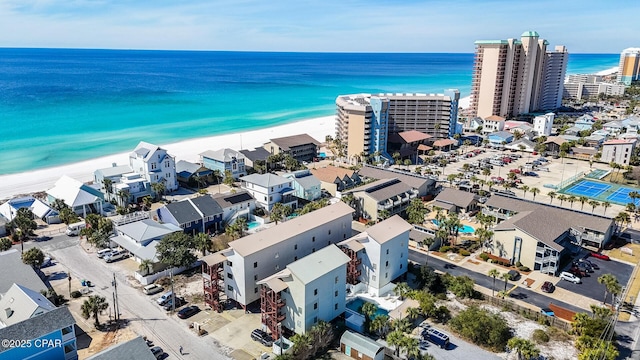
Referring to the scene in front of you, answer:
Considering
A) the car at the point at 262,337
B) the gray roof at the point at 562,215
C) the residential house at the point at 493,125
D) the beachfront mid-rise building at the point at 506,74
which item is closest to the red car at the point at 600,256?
the gray roof at the point at 562,215

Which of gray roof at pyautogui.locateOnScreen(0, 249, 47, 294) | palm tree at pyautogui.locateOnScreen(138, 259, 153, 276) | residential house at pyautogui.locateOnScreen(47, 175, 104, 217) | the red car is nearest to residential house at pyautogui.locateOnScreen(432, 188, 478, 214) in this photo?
the red car

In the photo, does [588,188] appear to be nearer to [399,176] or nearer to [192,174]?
[399,176]

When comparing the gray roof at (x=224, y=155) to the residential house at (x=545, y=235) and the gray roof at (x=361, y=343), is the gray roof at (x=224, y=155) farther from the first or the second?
the gray roof at (x=361, y=343)

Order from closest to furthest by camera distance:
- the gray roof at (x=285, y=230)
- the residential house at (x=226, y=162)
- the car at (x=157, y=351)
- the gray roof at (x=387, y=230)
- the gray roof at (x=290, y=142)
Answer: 1. the car at (x=157, y=351)
2. the gray roof at (x=285, y=230)
3. the gray roof at (x=387, y=230)
4. the residential house at (x=226, y=162)
5. the gray roof at (x=290, y=142)

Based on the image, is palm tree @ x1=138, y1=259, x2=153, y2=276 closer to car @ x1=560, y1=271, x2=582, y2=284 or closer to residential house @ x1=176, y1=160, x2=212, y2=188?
residential house @ x1=176, y1=160, x2=212, y2=188

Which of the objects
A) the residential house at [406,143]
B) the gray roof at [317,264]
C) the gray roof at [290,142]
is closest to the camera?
the gray roof at [317,264]

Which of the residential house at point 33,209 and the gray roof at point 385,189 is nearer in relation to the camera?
the residential house at point 33,209
